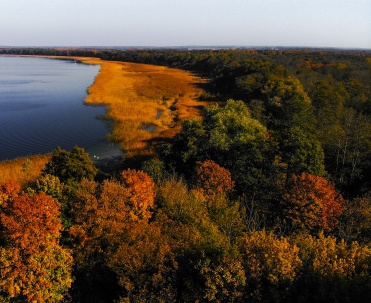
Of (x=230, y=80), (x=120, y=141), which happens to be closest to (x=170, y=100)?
(x=230, y=80)

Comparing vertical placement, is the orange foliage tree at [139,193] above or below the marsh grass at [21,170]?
above

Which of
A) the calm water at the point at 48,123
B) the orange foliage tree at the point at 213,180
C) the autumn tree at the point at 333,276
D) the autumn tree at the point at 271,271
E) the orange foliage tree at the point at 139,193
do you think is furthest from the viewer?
the calm water at the point at 48,123

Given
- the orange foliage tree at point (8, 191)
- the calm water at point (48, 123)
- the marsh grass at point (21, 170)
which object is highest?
the orange foliage tree at point (8, 191)

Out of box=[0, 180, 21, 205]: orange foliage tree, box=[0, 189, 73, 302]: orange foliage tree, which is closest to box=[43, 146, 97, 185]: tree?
box=[0, 180, 21, 205]: orange foliage tree

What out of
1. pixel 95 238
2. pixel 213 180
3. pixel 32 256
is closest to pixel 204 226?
pixel 213 180

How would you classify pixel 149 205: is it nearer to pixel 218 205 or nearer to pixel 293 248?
pixel 218 205

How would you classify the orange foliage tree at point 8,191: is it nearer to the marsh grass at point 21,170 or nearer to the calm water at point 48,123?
the marsh grass at point 21,170

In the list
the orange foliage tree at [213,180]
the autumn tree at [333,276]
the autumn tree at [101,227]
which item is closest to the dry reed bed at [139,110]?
the autumn tree at [101,227]
